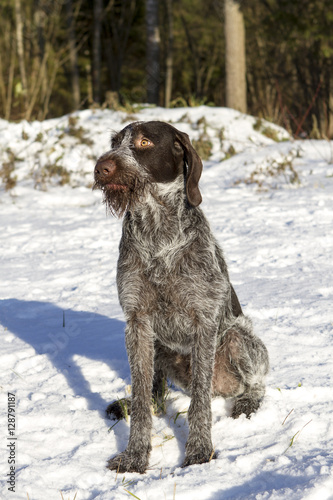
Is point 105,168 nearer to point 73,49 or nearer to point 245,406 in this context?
point 245,406

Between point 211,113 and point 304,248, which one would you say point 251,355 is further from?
point 211,113

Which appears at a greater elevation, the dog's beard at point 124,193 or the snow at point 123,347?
the dog's beard at point 124,193

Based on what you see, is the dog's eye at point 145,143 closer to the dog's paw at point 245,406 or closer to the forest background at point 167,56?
the dog's paw at point 245,406

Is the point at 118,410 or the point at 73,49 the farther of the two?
the point at 73,49

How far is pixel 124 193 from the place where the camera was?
10.4 feet

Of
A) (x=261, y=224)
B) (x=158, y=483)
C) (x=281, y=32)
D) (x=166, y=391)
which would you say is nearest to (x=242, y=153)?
(x=261, y=224)

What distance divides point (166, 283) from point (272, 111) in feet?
39.2

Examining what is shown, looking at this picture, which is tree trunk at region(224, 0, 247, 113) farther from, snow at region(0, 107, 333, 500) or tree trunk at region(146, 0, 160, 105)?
snow at region(0, 107, 333, 500)

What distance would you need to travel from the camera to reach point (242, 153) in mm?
10500

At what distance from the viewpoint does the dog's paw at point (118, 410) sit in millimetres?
3486

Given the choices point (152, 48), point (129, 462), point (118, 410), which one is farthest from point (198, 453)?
point (152, 48)

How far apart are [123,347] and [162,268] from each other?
58.4 inches

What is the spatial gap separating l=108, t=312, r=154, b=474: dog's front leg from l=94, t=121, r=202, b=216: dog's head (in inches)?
27.1

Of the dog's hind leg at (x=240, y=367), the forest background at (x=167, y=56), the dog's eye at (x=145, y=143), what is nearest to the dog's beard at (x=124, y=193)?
the dog's eye at (x=145, y=143)
